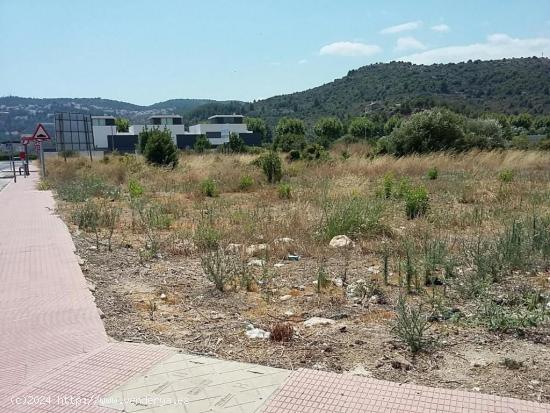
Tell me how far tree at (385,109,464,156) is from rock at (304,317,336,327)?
76.3 feet

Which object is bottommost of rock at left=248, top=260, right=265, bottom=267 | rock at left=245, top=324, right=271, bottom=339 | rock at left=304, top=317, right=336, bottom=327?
rock at left=248, top=260, right=265, bottom=267

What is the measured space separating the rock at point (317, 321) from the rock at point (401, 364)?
0.98 m

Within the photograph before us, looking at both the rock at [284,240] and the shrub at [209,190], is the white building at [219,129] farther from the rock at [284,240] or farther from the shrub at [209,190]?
the rock at [284,240]

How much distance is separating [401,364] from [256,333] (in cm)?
128

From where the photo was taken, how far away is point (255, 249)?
7754 millimetres

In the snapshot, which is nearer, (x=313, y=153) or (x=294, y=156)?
(x=294, y=156)

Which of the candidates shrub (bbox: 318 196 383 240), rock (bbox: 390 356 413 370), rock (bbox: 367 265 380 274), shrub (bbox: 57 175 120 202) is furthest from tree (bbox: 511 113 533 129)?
rock (bbox: 390 356 413 370)

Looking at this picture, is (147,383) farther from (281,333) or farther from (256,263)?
(256,263)

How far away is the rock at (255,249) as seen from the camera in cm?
762

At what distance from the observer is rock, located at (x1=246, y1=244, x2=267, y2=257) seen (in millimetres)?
7625

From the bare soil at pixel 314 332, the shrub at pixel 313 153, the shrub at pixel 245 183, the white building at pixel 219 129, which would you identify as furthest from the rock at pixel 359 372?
the white building at pixel 219 129

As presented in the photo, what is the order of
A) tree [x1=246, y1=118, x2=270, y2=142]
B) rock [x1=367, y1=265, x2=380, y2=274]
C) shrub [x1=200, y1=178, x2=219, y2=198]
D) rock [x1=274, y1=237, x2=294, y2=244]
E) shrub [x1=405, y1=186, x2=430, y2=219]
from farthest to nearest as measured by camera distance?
tree [x1=246, y1=118, x2=270, y2=142], shrub [x1=200, y1=178, x2=219, y2=198], shrub [x1=405, y1=186, x2=430, y2=219], rock [x1=274, y1=237, x2=294, y2=244], rock [x1=367, y1=265, x2=380, y2=274]

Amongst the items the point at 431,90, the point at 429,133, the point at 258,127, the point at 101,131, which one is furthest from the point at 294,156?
the point at 101,131

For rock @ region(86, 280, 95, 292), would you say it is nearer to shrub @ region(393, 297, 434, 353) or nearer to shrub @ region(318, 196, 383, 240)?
shrub @ region(393, 297, 434, 353)
